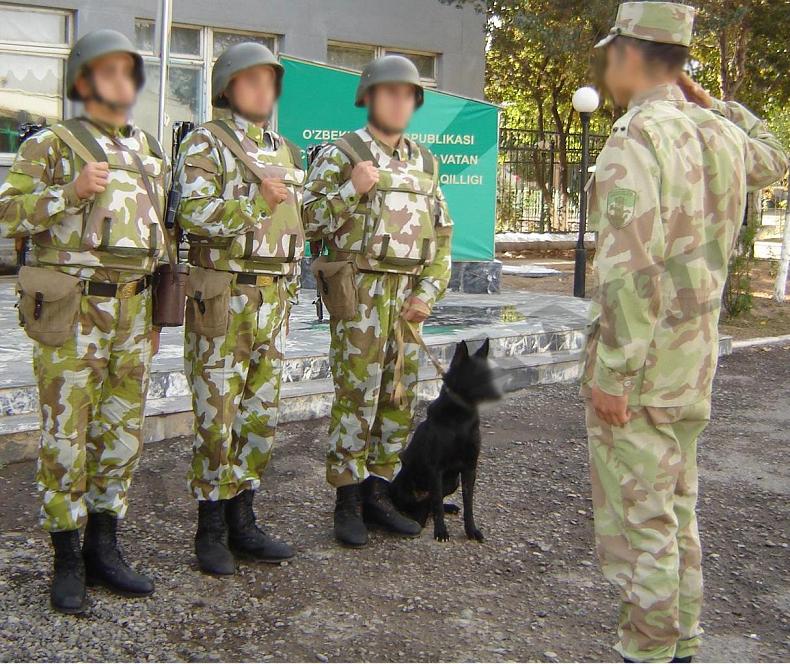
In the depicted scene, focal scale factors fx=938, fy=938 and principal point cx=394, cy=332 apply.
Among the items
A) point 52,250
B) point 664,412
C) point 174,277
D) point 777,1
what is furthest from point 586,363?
point 777,1

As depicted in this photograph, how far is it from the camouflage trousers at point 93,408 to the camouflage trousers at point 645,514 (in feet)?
5.66

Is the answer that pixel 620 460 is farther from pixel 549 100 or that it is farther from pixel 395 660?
pixel 549 100

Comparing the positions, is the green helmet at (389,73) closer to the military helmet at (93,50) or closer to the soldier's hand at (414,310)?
the soldier's hand at (414,310)

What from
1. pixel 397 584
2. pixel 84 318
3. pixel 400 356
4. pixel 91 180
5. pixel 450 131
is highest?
pixel 450 131

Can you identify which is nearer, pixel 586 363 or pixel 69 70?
pixel 586 363

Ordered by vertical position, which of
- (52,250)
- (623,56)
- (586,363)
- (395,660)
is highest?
(623,56)

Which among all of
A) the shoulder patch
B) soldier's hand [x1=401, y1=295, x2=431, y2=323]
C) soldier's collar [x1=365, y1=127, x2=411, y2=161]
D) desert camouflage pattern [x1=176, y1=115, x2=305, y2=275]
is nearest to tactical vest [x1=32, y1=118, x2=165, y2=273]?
desert camouflage pattern [x1=176, y1=115, x2=305, y2=275]

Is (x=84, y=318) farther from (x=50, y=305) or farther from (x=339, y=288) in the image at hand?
(x=339, y=288)

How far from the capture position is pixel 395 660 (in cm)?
313

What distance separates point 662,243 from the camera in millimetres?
2625

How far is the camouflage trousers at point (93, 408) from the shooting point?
11.0ft

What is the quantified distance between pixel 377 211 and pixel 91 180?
1.29m

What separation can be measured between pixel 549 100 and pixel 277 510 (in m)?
23.0

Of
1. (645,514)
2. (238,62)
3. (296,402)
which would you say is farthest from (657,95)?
(296,402)
